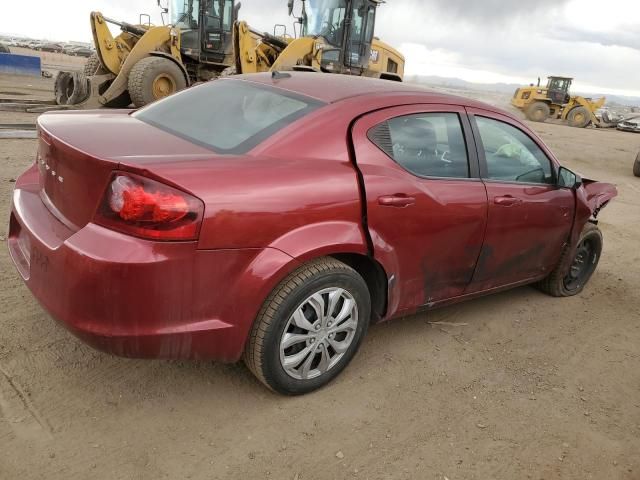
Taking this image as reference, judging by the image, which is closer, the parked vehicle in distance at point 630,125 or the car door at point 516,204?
the car door at point 516,204

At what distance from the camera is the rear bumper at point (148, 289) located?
2129mm

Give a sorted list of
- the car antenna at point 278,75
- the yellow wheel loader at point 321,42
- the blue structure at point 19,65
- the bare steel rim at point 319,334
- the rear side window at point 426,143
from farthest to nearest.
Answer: the blue structure at point 19,65 → the yellow wheel loader at point 321,42 → the car antenna at point 278,75 → the rear side window at point 426,143 → the bare steel rim at point 319,334

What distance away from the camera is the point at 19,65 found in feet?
74.7

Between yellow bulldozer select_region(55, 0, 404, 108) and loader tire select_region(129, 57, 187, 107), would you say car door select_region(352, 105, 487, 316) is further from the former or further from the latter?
loader tire select_region(129, 57, 187, 107)

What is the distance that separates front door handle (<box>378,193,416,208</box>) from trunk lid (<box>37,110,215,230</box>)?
906 mm

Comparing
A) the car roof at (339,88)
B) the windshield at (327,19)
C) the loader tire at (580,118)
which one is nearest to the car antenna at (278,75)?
the car roof at (339,88)

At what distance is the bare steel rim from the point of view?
2623 mm

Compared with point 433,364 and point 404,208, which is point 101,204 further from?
point 433,364

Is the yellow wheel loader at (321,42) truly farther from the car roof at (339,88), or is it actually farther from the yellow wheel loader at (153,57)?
Answer: the car roof at (339,88)

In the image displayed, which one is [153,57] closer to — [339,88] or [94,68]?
[94,68]

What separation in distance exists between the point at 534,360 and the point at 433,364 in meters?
0.71

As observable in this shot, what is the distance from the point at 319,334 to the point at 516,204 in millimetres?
1658

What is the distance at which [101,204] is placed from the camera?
221 cm

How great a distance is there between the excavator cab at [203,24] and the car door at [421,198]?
11103 millimetres
